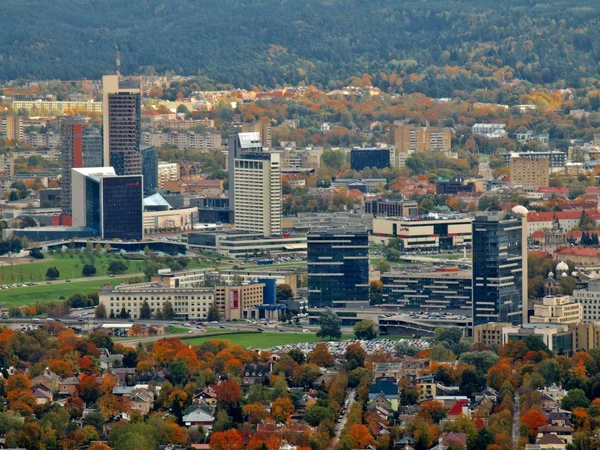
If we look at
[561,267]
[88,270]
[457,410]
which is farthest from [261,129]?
[457,410]

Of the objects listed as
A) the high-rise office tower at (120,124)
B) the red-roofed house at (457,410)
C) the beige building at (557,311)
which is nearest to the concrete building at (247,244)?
the high-rise office tower at (120,124)

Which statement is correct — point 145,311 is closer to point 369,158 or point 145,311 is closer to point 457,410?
point 457,410

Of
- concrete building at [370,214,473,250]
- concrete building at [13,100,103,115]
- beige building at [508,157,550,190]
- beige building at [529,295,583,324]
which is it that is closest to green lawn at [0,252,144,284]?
concrete building at [370,214,473,250]

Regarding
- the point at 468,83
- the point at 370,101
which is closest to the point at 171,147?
the point at 370,101

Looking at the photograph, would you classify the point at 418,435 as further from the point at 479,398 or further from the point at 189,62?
the point at 189,62

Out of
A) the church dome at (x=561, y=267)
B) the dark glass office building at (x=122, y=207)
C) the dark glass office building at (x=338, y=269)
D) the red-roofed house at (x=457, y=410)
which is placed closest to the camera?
the red-roofed house at (x=457, y=410)

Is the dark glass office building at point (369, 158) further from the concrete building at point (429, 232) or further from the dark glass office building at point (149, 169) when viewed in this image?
the concrete building at point (429, 232)
